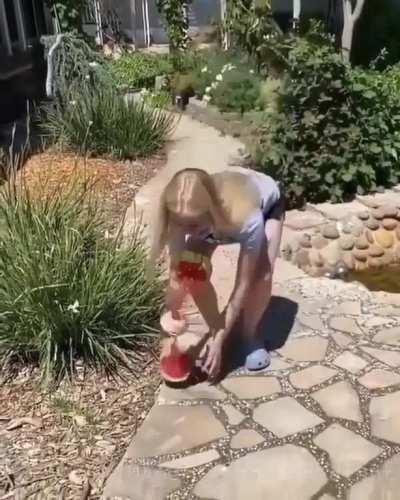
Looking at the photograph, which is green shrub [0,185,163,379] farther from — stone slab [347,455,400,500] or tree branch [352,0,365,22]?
tree branch [352,0,365,22]

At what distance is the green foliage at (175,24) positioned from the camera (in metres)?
11.1

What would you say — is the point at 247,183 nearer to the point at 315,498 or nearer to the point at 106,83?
the point at 315,498

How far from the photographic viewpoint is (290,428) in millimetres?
2955

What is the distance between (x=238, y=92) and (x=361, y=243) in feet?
11.9

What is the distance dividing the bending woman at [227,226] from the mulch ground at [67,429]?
41 centimetres

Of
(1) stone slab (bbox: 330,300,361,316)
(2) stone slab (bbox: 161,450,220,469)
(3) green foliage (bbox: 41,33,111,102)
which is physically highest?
(3) green foliage (bbox: 41,33,111,102)

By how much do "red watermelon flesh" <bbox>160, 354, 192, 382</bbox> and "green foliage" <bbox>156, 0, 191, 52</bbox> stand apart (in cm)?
867

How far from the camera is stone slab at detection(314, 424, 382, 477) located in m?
2.73

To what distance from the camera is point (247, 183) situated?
307 centimetres

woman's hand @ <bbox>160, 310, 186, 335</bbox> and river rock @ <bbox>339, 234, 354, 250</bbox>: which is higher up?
woman's hand @ <bbox>160, 310, 186, 335</bbox>

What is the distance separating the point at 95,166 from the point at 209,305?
3.81 m

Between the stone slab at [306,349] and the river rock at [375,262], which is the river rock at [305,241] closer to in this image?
the river rock at [375,262]

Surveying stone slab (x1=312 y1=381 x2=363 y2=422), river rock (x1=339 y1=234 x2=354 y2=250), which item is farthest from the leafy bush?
stone slab (x1=312 y1=381 x2=363 y2=422)

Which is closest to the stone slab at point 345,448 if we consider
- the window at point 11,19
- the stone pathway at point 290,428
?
the stone pathway at point 290,428
